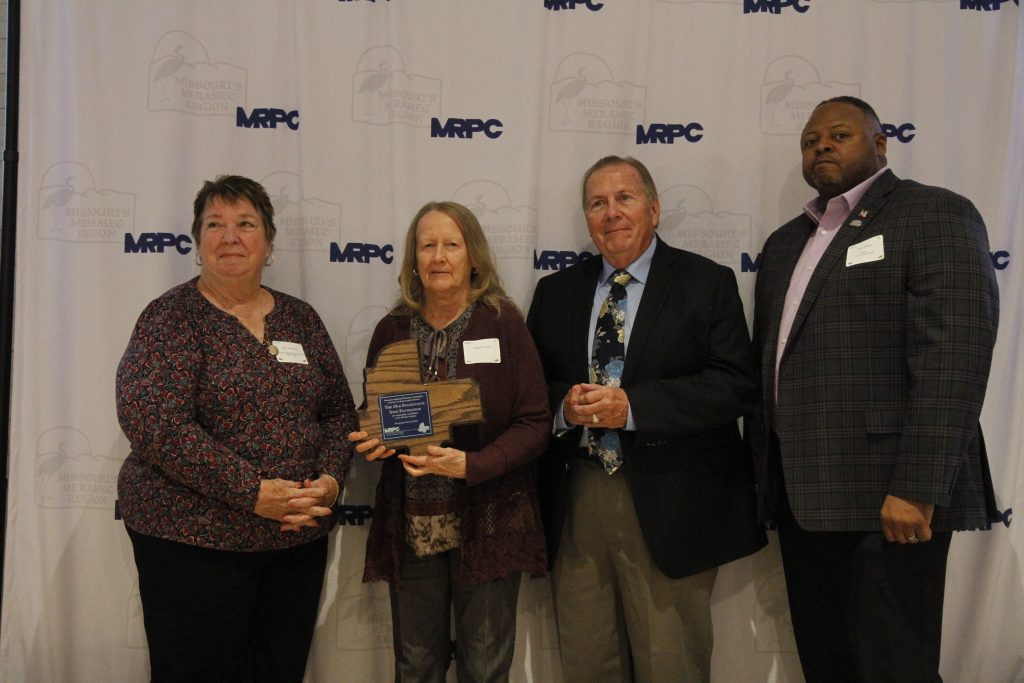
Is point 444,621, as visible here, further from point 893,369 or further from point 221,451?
point 893,369

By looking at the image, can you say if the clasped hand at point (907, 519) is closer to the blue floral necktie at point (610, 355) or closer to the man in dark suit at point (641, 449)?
the man in dark suit at point (641, 449)

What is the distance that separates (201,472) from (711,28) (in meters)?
2.43

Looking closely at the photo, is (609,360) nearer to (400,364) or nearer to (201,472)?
(400,364)

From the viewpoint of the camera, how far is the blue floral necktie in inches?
80.3

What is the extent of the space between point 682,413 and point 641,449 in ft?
0.61

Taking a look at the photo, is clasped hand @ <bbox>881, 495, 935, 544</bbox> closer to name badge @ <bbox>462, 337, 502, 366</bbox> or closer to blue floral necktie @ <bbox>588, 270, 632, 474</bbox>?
blue floral necktie @ <bbox>588, 270, 632, 474</bbox>

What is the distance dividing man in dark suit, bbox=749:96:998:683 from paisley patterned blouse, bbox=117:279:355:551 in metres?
1.46

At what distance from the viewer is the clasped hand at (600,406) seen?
6.20ft

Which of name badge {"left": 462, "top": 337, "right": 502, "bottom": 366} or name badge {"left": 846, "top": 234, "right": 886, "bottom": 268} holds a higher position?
name badge {"left": 846, "top": 234, "right": 886, "bottom": 268}

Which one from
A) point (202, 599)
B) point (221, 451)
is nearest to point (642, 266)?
point (221, 451)

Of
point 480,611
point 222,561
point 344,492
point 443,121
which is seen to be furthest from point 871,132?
point 222,561

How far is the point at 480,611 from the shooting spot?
2.00m

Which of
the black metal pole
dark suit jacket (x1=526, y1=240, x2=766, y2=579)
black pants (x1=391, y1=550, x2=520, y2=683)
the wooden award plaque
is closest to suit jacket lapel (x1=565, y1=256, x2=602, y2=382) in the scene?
dark suit jacket (x1=526, y1=240, x2=766, y2=579)

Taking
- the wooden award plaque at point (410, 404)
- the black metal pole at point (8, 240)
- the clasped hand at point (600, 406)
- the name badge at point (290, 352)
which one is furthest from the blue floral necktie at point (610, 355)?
the black metal pole at point (8, 240)
